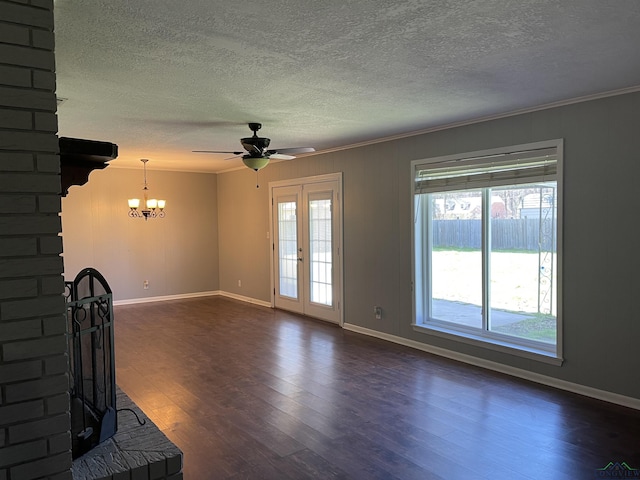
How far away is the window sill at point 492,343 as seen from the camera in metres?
4.27

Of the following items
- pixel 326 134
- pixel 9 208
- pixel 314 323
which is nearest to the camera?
pixel 9 208

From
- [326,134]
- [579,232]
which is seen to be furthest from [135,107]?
[579,232]

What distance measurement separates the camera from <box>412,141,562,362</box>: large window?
4.34 m

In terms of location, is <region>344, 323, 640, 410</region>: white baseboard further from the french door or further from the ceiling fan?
the ceiling fan

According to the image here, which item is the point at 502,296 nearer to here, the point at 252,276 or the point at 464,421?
the point at 464,421

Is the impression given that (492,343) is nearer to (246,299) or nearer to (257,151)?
(257,151)

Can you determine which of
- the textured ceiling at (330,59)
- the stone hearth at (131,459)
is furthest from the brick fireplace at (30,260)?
the textured ceiling at (330,59)

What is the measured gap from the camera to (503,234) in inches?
186

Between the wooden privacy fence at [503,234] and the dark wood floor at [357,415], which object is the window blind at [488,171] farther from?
the dark wood floor at [357,415]

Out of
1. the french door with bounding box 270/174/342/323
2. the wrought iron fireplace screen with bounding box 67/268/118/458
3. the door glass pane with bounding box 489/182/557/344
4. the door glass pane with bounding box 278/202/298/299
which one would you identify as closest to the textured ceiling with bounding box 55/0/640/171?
the door glass pane with bounding box 489/182/557/344

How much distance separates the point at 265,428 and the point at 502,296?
274cm

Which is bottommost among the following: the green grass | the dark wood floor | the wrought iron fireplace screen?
the dark wood floor

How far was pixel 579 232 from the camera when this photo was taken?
403 cm

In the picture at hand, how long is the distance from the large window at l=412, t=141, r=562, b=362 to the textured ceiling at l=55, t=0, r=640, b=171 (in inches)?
24.9
